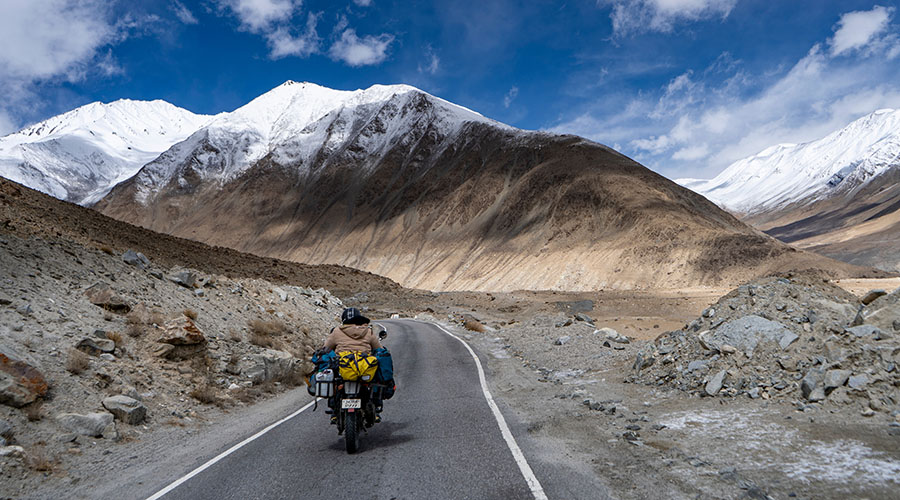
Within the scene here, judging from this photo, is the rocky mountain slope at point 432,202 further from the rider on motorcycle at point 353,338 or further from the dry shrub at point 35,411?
the dry shrub at point 35,411

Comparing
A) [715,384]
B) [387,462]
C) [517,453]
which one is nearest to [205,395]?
[387,462]

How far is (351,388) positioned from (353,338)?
0.82 m

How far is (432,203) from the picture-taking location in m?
109

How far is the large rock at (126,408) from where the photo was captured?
863 centimetres

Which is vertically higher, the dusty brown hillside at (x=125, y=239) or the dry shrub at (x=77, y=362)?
the dusty brown hillside at (x=125, y=239)

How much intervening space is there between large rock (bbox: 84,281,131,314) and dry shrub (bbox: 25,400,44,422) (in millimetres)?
4545

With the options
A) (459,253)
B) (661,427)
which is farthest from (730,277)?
(661,427)

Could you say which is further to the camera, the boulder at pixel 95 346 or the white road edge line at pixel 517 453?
the boulder at pixel 95 346

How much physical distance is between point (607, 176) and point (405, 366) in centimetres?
7450

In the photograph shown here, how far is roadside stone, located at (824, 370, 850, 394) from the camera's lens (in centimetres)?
712

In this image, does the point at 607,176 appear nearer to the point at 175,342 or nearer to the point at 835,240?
the point at 175,342

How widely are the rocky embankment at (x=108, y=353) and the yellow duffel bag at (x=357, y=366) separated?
3793 mm

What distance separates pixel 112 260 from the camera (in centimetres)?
1457

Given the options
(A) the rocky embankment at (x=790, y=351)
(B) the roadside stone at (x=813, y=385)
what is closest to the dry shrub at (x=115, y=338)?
(A) the rocky embankment at (x=790, y=351)
